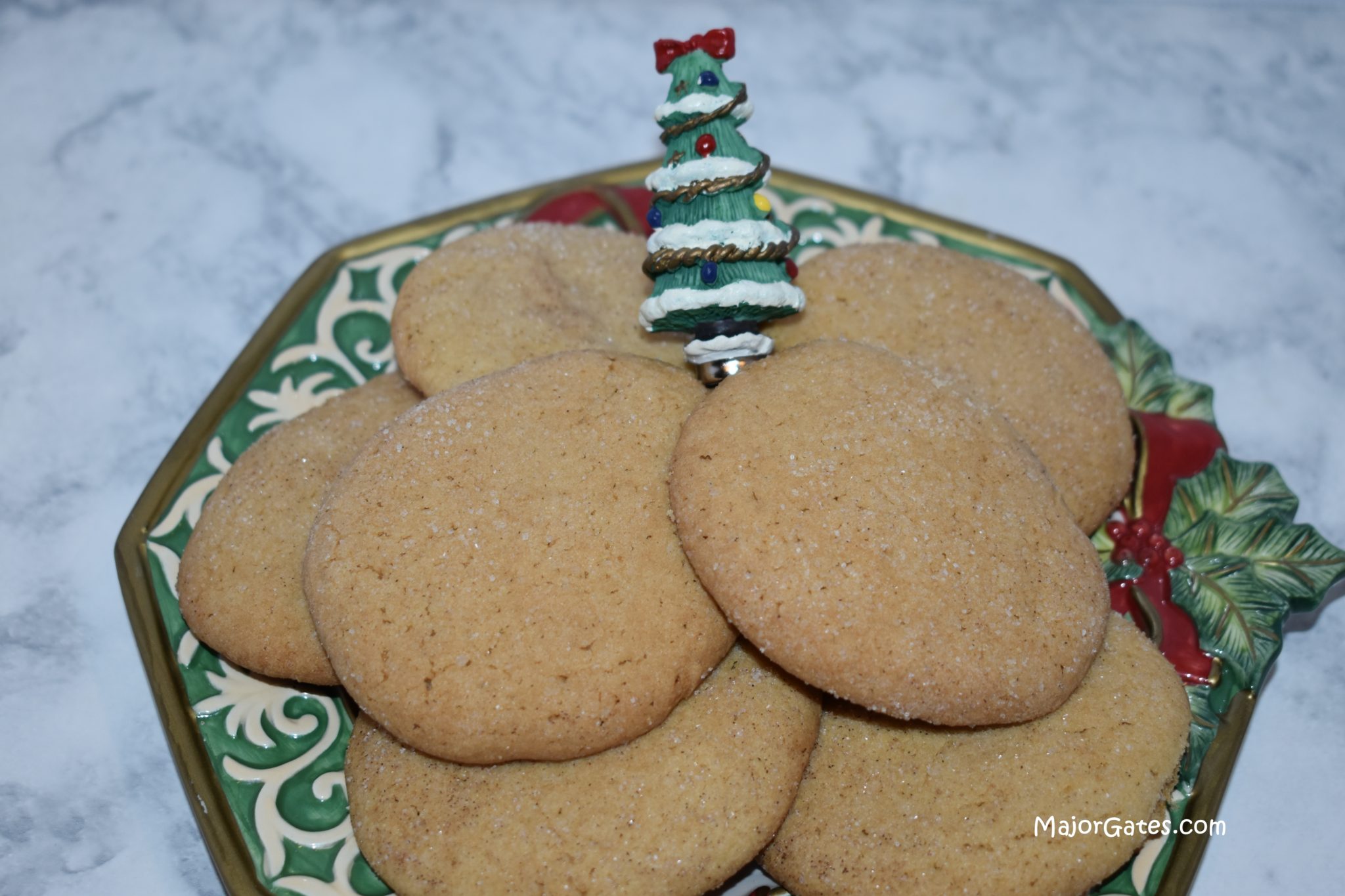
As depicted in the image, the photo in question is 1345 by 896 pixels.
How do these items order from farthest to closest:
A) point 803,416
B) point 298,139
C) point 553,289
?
point 298,139 → point 553,289 → point 803,416

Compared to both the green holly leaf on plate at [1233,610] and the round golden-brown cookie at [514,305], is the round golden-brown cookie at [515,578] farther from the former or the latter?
the green holly leaf on plate at [1233,610]

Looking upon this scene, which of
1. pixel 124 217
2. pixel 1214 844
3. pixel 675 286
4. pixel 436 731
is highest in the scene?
pixel 675 286

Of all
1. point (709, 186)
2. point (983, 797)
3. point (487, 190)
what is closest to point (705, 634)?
point (983, 797)

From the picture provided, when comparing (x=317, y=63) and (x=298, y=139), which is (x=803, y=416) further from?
(x=317, y=63)

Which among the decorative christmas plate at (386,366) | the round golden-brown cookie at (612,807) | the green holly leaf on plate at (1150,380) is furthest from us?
the green holly leaf on plate at (1150,380)

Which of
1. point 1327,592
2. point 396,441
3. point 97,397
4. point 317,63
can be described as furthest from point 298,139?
point 1327,592

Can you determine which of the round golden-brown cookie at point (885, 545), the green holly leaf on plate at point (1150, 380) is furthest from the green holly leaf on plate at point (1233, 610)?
the green holly leaf on plate at point (1150, 380)
